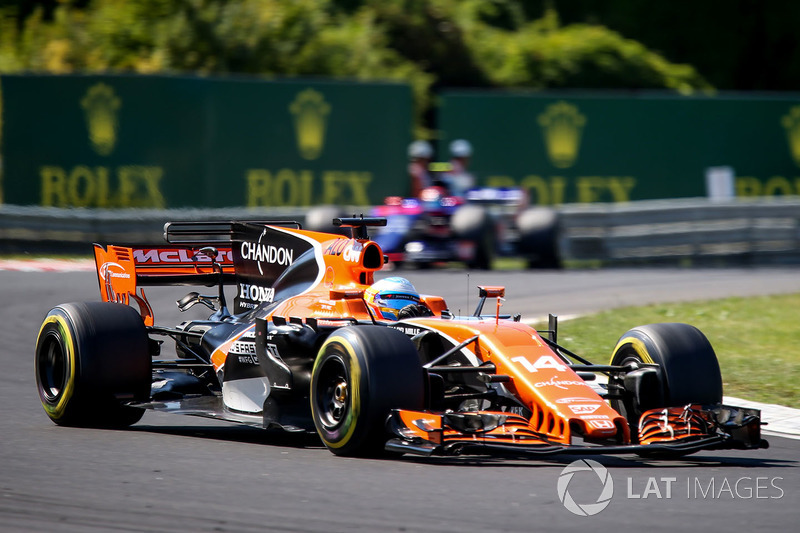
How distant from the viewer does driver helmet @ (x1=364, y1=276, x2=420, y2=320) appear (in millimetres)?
8578

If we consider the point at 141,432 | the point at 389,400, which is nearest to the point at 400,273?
the point at 141,432

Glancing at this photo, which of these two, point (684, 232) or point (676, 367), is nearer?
point (676, 367)

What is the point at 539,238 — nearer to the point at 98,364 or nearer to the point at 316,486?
the point at 98,364

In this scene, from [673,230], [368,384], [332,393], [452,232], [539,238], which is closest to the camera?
[368,384]

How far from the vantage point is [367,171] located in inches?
904

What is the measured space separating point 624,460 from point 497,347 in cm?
101

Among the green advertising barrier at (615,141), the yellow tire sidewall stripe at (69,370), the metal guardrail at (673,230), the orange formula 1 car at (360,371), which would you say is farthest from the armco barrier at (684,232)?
the yellow tire sidewall stripe at (69,370)

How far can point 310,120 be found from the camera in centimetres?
2248

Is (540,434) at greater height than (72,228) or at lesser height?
lesser

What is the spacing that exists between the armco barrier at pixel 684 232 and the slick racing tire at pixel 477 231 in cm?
184

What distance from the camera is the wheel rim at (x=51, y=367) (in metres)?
8.99

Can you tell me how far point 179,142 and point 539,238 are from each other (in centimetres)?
605

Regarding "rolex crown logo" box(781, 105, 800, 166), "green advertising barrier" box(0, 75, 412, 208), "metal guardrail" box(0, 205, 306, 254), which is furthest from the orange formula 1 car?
"rolex crown logo" box(781, 105, 800, 166)

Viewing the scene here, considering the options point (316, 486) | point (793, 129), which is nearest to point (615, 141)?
point (793, 129)
